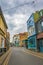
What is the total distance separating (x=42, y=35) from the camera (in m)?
40.1

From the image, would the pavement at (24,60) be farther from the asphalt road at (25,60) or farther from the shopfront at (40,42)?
the shopfront at (40,42)

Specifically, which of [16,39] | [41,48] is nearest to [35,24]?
[41,48]

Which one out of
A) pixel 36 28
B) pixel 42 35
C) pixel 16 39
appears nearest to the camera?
pixel 42 35

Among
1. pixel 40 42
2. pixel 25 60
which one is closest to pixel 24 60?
pixel 25 60

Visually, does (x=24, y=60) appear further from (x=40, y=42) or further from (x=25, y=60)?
(x=40, y=42)

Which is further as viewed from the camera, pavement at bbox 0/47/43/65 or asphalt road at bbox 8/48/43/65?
pavement at bbox 0/47/43/65

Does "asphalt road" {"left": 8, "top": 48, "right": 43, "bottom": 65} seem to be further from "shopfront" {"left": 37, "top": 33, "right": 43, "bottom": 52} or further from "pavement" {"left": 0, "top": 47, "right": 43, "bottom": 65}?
"shopfront" {"left": 37, "top": 33, "right": 43, "bottom": 52}

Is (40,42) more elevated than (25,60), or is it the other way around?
(40,42)

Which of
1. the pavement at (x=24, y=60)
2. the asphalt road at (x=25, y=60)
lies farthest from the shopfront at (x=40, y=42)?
the asphalt road at (x=25, y=60)

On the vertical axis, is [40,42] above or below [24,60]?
above

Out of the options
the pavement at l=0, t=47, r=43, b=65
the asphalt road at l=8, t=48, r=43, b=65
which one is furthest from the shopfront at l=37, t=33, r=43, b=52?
the asphalt road at l=8, t=48, r=43, b=65

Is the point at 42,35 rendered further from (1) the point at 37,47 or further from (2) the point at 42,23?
(1) the point at 37,47

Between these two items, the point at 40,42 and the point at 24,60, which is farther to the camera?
the point at 40,42

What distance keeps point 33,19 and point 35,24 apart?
9.41ft
